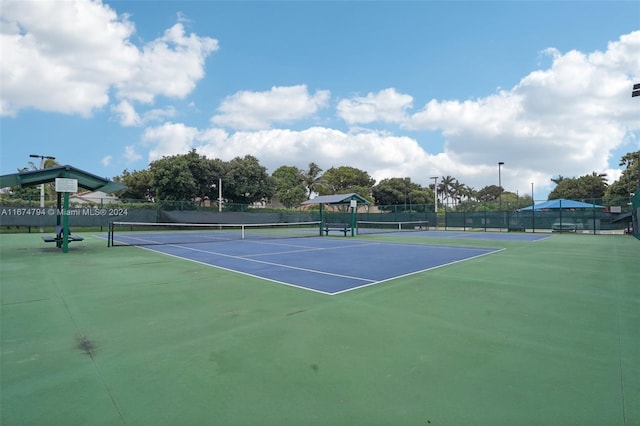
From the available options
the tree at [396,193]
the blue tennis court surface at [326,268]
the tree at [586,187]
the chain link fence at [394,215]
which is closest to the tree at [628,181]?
the tree at [586,187]

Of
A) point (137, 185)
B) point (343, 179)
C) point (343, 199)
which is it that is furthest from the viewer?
point (343, 179)

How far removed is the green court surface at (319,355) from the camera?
2379 millimetres

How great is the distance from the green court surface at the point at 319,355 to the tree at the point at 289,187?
158 feet

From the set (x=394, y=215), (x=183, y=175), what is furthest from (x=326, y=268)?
(x=183, y=175)

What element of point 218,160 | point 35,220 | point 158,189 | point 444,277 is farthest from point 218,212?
point 444,277

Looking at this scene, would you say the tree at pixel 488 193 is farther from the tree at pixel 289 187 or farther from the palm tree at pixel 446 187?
the tree at pixel 289 187

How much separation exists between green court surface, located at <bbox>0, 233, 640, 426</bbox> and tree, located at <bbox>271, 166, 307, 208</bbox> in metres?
48.2

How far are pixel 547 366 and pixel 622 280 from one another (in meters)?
5.89

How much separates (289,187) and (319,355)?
55.2 meters

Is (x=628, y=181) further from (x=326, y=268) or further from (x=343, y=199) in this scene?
(x=326, y=268)

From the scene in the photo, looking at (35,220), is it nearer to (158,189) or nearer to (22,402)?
(158,189)

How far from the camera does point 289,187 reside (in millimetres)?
57938

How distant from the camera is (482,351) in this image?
3363 millimetres

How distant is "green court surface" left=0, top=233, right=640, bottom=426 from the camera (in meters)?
2.38
